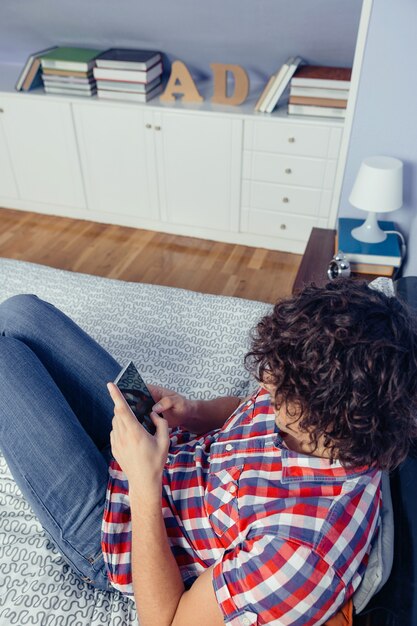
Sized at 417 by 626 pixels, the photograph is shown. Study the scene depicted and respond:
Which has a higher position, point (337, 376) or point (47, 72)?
point (337, 376)

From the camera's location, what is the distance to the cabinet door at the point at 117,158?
2.75 meters

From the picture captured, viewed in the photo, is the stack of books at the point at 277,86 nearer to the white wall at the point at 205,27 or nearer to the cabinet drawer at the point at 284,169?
the white wall at the point at 205,27

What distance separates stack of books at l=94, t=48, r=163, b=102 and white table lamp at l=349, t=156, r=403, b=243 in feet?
4.49

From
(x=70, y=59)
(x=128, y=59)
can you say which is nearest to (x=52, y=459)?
(x=128, y=59)

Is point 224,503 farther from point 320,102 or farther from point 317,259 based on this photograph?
point 320,102

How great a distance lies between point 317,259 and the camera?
6.54 feet

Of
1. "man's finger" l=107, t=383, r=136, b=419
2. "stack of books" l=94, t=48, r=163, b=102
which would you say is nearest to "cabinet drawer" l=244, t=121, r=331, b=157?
"stack of books" l=94, t=48, r=163, b=102

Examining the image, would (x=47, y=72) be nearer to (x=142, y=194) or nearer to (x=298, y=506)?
(x=142, y=194)

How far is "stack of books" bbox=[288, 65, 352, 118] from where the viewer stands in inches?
93.3

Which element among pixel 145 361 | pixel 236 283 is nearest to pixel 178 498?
pixel 145 361

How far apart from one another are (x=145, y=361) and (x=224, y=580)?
865mm

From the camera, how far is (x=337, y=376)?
0.68 meters

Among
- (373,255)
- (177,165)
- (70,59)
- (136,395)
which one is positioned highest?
(70,59)

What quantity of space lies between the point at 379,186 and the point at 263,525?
139cm
